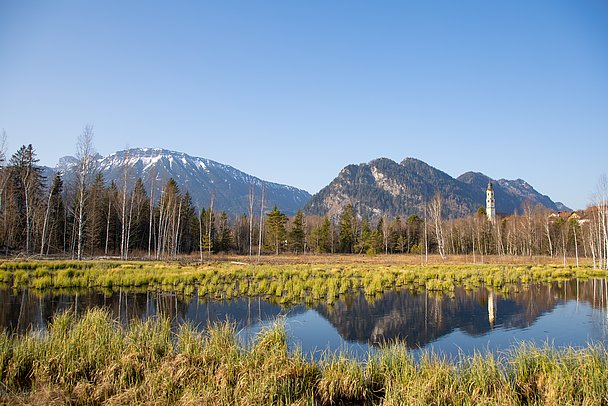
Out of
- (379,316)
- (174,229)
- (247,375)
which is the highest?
(174,229)

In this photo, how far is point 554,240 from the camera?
262 ft

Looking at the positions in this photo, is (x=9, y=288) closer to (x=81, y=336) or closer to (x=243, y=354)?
(x=81, y=336)

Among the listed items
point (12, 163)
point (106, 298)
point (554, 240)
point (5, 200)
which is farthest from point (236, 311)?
point (554, 240)

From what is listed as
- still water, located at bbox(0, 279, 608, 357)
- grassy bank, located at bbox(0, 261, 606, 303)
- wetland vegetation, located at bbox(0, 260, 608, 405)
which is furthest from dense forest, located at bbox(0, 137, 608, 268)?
wetland vegetation, located at bbox(0, 260, 608, 405)

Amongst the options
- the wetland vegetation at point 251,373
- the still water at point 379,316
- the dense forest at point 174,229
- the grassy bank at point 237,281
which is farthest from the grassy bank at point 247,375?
the dense forest at point 174,229

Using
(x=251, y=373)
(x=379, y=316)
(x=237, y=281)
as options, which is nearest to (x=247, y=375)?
(x=251, y=373)

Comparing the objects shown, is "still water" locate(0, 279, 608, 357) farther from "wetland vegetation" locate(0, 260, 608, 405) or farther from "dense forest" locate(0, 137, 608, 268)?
"dense forest" locate(0, 137, 608, 268)

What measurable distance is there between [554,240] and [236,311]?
81864 mm

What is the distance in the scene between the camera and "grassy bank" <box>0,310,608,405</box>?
6.55 m

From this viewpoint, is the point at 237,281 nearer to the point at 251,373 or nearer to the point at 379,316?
the point at 379,316

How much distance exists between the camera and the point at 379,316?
17.2 meters

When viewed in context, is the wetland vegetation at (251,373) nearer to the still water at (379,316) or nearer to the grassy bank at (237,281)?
the still water at (379,316)

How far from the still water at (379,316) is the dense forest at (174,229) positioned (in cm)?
1922

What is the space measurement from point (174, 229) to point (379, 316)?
47016mm
